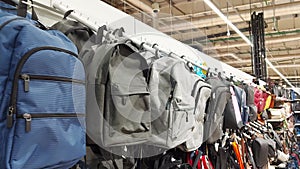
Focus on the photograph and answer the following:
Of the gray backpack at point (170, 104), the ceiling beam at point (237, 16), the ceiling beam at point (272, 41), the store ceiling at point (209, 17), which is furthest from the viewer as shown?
the ceiling beam at point (272, 41)

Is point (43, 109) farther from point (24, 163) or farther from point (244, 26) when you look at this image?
point (244, 26)

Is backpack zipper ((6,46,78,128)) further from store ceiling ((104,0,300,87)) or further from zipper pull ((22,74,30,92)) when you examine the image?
store ceiling ((104,0,300,87))

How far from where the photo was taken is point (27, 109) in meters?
0.82

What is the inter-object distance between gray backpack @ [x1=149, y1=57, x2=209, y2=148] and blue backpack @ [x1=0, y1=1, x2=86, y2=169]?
1.59 feet

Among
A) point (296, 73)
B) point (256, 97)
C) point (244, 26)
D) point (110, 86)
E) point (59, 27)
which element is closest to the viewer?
point (110, 86)

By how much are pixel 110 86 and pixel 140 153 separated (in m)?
0.55

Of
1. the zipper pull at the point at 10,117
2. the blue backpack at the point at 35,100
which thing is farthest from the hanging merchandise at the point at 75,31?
the zipper pull at the point at 10,117

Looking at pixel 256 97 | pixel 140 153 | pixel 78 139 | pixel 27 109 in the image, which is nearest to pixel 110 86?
pixel 78 139

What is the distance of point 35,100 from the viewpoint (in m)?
0.83

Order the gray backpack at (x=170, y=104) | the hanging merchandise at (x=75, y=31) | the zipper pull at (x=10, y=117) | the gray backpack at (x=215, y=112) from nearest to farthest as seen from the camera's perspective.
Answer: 1. the zipper pull at (x=10, y=117)
2. the hanging merchandise at (x=75, y=31)
3. the gray backpack at (x=170, y=104)
4. the gray backpack at (x=215, y=112)

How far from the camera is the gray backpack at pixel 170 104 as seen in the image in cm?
135

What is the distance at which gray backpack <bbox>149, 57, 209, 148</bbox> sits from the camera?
4.42 ft

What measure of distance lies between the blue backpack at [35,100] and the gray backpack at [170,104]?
483 mm

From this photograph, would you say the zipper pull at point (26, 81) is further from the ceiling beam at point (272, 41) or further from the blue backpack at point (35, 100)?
the ceiling beam at point (272, 41)
